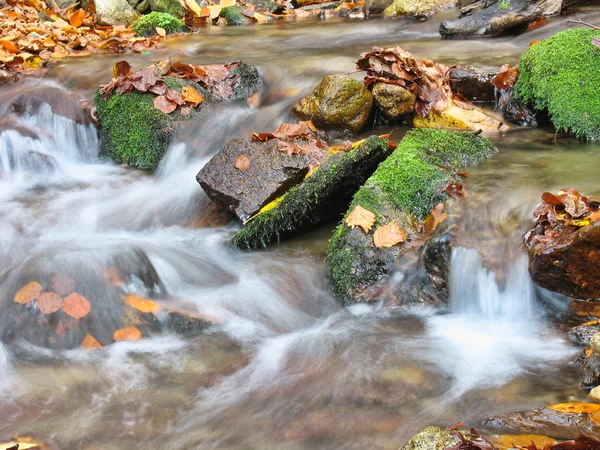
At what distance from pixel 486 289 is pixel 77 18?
975 centimetres

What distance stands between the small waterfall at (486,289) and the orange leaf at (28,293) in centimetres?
277

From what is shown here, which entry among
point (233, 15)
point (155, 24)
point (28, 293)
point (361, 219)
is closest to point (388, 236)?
point (361, 219)

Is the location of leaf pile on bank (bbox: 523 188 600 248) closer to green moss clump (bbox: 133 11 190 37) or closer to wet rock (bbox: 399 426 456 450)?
wet rock (bbox: 399 426 456 450)

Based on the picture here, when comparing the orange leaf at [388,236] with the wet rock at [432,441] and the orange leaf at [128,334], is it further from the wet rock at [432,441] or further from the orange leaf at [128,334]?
the wet rock at [432,441]

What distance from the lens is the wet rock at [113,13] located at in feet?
37.0

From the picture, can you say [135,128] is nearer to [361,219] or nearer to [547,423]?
[361,219]

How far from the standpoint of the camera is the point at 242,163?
17.2 ft

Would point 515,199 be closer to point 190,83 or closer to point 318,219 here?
point 318,219

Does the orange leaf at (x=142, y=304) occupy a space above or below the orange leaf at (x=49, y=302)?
below

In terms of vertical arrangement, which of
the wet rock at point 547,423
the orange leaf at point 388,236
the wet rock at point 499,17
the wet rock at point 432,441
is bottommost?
the wet rock at point 547,423

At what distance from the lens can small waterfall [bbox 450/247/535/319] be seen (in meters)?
3.92

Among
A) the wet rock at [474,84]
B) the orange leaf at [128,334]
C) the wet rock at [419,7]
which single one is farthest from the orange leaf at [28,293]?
the wet rock at [419,7]

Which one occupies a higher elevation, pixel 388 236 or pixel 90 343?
pixel 388 236

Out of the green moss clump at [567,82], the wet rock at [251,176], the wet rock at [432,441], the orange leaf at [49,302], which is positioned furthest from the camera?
the green moss clump at [567,82]
